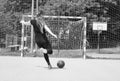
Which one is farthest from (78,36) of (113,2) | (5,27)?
(113,2)

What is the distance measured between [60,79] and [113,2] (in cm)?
2544

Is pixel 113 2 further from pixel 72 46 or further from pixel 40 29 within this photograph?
pixel 40 29

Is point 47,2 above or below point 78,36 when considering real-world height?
above

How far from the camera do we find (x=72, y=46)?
63.3 feet

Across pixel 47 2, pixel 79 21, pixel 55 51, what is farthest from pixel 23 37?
pixel 47 2

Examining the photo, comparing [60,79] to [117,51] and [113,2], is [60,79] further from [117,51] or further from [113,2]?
[113,2]

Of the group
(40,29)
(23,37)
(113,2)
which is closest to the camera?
(40,29)

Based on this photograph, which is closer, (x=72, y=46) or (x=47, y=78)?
(x=47, y=78)

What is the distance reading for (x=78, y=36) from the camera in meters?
19.0

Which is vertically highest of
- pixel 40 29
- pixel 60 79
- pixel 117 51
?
pixel 40 29

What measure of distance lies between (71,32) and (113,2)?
1463 cm

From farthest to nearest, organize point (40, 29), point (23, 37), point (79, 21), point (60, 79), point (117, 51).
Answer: point (117, 51), point (79, 21), point (23, 37), point (40, 29), point (60, 79)

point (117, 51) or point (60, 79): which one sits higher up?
point (60, 79)

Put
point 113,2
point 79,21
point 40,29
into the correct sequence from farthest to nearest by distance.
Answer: point 113,2 → point 79,21 → point 40,29
